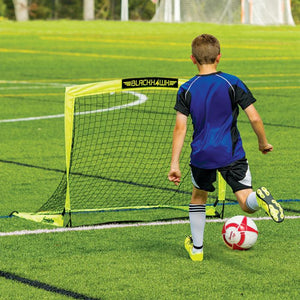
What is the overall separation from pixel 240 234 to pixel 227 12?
5130cm

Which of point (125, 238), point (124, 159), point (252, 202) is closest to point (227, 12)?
point (124, 159)

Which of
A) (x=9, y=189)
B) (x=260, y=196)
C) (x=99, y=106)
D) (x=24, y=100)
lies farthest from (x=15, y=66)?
(x=260, y=196)

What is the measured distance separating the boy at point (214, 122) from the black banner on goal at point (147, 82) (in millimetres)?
1367

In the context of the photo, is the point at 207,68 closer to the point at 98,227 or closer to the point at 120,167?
the point at 98,227

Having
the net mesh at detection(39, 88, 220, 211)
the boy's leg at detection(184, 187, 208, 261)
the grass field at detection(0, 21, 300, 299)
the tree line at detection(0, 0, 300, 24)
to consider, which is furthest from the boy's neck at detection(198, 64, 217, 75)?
the tree line at detection(0, 0, 300, 24)

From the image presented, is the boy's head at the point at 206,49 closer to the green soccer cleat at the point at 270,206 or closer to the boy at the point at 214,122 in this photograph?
the boy at the point at 214,122

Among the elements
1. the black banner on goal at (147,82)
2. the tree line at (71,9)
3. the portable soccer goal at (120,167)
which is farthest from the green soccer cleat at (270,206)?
the tree line at (71,9)

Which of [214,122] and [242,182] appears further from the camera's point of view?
[242,182]

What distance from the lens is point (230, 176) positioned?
5.93 metres

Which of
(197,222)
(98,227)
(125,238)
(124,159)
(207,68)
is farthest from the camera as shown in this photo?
(124,159)

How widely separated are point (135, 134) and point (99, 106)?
9.11ft

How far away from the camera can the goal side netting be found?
54562 mm

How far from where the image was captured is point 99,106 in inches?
594

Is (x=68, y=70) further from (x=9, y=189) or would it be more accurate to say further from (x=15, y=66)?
(x=9, y=189)
